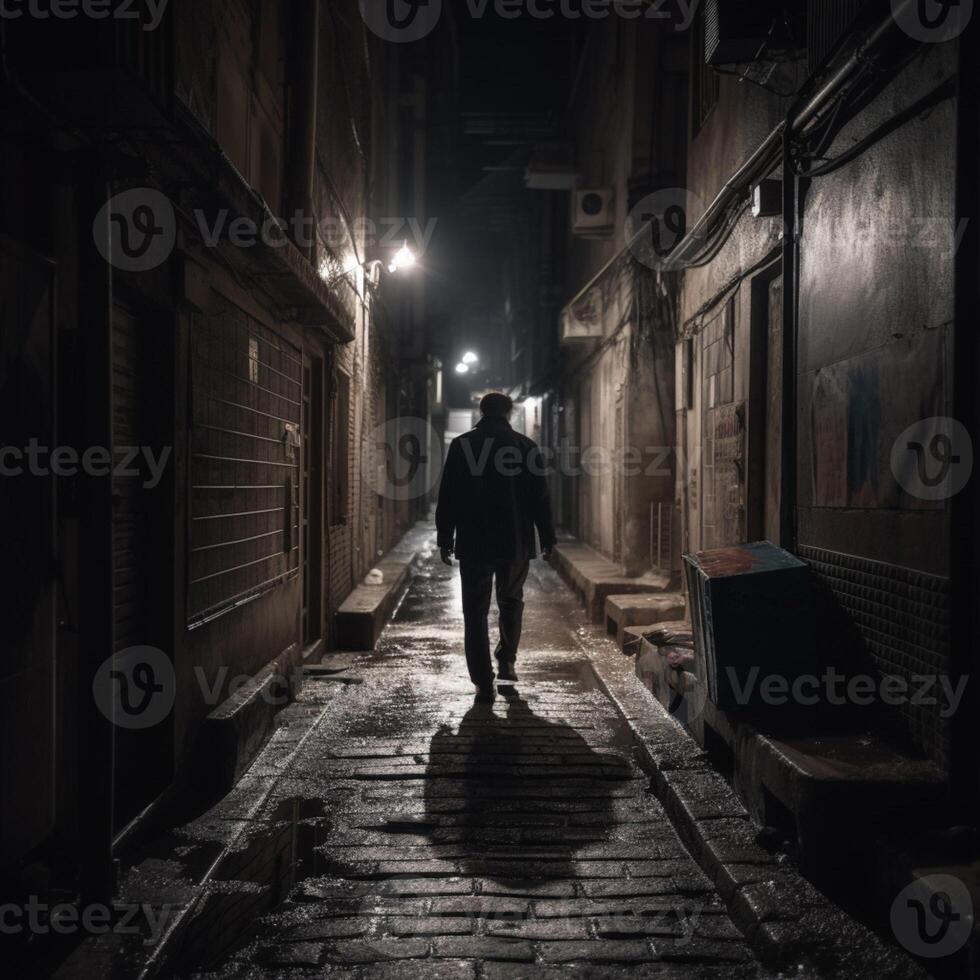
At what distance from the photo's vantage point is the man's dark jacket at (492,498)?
7.85m

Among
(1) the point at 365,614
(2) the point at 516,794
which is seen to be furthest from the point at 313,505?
(2) the point at 516,794

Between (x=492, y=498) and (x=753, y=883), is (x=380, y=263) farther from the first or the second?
(x=753, y=883)

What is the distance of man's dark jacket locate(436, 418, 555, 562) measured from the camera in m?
7.85

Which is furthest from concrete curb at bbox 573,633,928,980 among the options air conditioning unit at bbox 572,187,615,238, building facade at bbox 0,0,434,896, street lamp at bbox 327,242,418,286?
air conditioning unit at bbox 572,187,615,238

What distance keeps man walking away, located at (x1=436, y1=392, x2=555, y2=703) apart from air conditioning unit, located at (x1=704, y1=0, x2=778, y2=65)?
11.1 ft

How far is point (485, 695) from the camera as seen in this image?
25.2 ft

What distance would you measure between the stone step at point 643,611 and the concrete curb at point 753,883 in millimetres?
3678

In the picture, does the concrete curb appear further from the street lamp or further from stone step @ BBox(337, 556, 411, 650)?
the street lamp

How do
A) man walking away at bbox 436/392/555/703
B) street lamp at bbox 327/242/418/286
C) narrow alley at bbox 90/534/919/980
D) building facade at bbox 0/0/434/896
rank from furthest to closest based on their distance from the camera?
street lamp at bbox 327/242/418/286 < man walking away at bbox 436/392/555/703 < narrow alley at bbox 90/534/919/980 < building facade at bbox 0/0/434/896

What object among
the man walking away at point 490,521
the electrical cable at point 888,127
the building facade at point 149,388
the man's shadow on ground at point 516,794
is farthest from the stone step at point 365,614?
the electrical cable at point 888,127

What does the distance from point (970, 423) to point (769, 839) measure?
7.50 feet

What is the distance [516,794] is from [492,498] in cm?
299

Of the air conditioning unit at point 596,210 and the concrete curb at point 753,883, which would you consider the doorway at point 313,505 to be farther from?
the air conditioning unit at point 596,210

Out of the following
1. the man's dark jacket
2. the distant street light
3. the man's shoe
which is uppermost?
the distant street light
